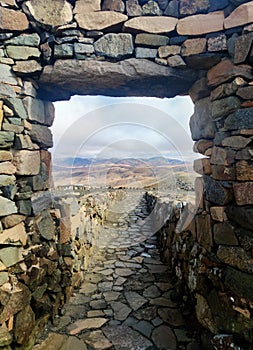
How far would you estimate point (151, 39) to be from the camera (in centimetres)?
205

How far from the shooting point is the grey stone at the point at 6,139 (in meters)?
1.93

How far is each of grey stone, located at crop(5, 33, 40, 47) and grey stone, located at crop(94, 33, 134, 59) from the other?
519 mm

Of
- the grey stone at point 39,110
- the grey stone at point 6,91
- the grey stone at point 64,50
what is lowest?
the grey stone at point 39,110

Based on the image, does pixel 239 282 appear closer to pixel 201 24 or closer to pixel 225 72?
pixel 225 72

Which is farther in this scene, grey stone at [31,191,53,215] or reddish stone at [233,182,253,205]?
grey stone at [31,191,53,215]

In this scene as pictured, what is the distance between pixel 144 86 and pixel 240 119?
38.0 inches

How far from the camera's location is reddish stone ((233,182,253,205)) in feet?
5.77

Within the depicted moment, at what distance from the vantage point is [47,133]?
2490 mm

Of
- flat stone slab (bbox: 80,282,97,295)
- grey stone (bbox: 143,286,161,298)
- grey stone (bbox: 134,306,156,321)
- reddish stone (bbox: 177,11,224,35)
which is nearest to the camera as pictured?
reddish stone (bbox: 177,11,224,35)

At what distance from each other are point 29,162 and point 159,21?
1700 mm

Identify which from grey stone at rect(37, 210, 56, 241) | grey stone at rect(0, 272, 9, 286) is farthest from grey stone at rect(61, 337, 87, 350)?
grey stone at rect(37, 210, 56, 241)

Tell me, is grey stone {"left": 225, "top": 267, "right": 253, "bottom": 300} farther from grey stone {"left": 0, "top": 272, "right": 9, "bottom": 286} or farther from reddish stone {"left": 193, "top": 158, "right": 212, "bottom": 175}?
grey stone {"left": 0, "top": 272, "right": 9, "bottom": 286}

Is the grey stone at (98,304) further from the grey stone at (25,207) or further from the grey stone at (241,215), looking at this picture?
the grey stone at (241,215)

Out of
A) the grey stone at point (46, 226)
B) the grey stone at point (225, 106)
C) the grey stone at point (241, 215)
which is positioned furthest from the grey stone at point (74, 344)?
the grey stone at point (225, 106)
